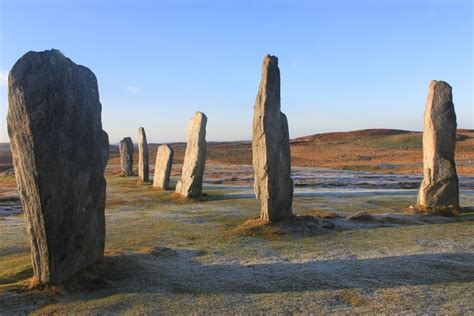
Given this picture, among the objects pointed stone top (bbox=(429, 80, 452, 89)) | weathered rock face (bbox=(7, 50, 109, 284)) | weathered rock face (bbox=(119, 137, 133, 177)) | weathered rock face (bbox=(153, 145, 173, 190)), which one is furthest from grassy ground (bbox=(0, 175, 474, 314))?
weathered rock face (bbox=(119, 137, 133, 177))

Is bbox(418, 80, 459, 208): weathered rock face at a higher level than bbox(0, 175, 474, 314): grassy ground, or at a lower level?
higher

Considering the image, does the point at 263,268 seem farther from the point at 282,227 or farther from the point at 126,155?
the point at 126,155

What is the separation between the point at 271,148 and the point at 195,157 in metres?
7.98

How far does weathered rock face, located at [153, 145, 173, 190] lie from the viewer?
2691cm

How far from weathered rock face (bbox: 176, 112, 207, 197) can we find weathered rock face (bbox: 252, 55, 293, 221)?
717cm

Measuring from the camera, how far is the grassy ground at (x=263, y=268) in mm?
8133

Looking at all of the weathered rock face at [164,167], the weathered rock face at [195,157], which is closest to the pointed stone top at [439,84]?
the weathered rock face at [195,157]

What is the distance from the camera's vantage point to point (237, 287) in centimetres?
905

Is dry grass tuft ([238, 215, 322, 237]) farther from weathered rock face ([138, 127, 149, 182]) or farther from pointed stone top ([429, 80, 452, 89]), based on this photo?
weathered rock face ([138, 127, 149, 182])

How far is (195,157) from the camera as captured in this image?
2216cm

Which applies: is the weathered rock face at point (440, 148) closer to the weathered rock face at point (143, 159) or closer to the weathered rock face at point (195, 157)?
the weathered rock face at point (195, 157)

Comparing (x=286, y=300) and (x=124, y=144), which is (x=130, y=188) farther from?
(x=286, y=300)

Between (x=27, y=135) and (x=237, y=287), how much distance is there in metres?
4.78

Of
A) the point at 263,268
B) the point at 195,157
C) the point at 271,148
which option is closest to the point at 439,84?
the point at 271,148
